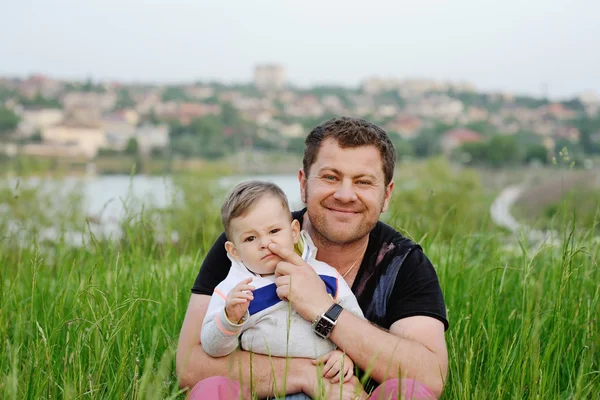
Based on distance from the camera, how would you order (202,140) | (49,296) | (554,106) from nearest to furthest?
(49,296) → (202,140) → (554,106)

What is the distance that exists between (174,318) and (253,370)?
0.90 metres

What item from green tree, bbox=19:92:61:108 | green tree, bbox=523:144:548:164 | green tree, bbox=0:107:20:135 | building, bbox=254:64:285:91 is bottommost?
green tree, bbox=523:144:548:164

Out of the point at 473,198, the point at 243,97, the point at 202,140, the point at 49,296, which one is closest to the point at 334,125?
the point at 49,296

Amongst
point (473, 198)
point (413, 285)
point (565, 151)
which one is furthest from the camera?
point (473, 198)

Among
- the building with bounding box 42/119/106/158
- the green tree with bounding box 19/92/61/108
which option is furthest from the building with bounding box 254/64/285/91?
the building with bounding box 42/119/106/158

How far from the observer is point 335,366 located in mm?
1941

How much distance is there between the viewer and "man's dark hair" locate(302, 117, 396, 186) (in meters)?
2.27

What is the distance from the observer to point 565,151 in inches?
98.7

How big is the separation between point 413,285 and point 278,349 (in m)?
0.53

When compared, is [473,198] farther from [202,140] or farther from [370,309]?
[202,140]

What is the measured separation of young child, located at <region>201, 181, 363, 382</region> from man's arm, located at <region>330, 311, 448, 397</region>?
0.05 m

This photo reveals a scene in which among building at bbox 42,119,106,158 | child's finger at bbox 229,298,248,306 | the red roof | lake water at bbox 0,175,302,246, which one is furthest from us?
the red roof

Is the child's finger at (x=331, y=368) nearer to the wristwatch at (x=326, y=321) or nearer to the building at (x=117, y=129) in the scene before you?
the wristwatch at (x=326, y=321)

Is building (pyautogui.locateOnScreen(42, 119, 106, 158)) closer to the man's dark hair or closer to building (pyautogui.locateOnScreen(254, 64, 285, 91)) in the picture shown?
building (pyautogui.locateOnScreen(254, 64, 285, 91))
